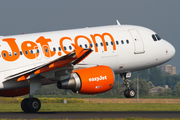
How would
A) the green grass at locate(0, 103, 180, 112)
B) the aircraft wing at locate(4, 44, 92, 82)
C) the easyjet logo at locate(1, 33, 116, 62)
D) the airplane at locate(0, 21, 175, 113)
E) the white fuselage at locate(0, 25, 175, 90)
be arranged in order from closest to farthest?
the aircraft wing at locate(4, 44, 92, 82) → the airplane at locate(0, 21, 175, 113) → the easyjet logo at locate(1, 33, 116, 62) → the white fuselage at locate(0, 25, 175, 90) → the green grass at locate(0, 103, 180, 112)

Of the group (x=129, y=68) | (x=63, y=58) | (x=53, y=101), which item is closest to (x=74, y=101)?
(x=53, y=101)

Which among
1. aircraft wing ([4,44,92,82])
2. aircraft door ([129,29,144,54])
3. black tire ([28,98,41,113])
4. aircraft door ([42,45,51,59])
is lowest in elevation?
black tire ([28,98,41,113])

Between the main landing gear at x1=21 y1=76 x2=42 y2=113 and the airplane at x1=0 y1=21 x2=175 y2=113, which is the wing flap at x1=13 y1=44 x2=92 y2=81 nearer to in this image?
the airplane at x1=0 y1=21 x2=175 y2=113

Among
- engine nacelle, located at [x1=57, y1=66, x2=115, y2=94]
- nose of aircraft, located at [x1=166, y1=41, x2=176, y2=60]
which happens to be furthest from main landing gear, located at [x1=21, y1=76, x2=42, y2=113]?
nose of aircraft, located at [x1=166, y1=41, x2=176, y2=60]

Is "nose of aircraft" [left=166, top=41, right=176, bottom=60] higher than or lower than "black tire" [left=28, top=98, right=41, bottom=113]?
higher

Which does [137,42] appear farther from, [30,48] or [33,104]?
[33,104]

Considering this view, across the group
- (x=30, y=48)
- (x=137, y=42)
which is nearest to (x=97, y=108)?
(x=137, y=42)

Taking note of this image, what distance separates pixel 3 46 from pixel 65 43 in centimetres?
475

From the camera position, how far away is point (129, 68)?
103 ft

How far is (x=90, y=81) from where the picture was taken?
25359mm

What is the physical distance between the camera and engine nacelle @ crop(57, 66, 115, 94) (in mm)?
25359

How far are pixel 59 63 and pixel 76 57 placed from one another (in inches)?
56.4

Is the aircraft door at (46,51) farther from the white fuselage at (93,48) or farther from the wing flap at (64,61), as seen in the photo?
the wing flap at (64,61)

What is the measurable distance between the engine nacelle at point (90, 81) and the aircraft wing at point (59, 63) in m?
1.06
